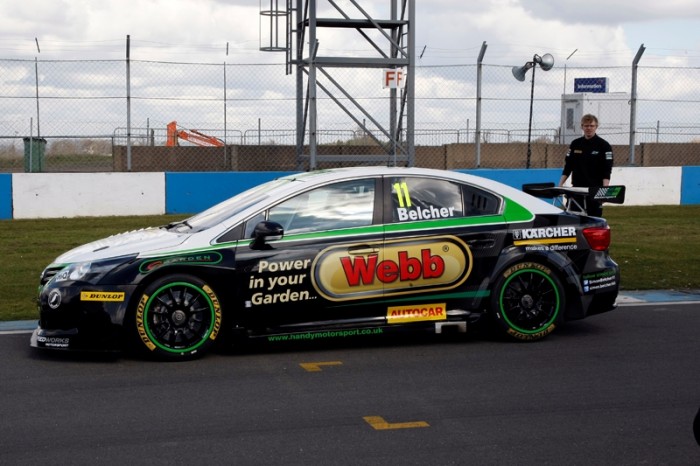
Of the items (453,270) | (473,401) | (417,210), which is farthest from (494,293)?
(473,401)

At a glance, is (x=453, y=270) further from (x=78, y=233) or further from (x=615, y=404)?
(x=78, y=233)

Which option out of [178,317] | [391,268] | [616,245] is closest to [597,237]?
[391,268]

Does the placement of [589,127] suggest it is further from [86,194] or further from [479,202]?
[86,194]

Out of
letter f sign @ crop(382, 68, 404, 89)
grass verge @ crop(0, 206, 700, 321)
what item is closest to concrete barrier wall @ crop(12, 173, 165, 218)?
grass verge @ crop(0, 206, 700, 321)

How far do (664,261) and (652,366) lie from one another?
582 centimetres

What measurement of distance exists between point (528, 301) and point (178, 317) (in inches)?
108

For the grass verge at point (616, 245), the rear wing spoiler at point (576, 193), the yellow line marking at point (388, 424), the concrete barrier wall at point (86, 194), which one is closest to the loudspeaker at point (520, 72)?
the grass verge at point (616, 245)

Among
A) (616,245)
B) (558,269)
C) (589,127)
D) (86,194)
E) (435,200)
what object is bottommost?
(616,245)

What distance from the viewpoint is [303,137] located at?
20.5 metres

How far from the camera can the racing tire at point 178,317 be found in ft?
24.1

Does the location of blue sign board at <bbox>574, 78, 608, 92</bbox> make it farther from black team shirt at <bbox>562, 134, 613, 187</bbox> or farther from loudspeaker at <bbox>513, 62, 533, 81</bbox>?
black team shirt at <bbox>562, 134, 613, 187</bbox>

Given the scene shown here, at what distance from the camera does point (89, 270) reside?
7328 mm

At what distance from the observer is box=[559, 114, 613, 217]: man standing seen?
11242 millimetres

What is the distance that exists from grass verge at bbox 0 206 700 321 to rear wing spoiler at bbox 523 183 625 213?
174 cm
